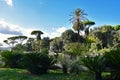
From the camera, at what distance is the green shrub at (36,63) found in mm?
15540

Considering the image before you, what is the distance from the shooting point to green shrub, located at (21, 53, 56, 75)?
612 inches

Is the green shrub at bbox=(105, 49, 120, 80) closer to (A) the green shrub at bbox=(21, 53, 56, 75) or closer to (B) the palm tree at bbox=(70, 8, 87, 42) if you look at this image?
(A) the green shrub at bbox=(21, 53, 56, 75)

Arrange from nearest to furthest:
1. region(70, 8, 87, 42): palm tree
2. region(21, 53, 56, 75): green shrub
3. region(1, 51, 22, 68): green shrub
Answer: region(21, 53, 56, 75): green shrub → region(1, 51, 22, 68): green shrub → region(70, 8, 87, 42): palm tree

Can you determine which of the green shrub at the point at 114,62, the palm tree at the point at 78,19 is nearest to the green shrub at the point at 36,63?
the green shrub at the point at 114,62

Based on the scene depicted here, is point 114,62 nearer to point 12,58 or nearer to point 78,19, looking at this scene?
point 12,58

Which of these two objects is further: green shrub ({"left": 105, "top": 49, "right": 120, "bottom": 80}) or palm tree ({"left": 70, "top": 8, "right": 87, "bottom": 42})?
palm tree ({"left": 70, "top": 8, "right": 87, "bottom": 42})

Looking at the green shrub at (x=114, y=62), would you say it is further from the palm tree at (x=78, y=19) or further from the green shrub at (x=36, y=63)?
the palm tree at (x=78, y=19)

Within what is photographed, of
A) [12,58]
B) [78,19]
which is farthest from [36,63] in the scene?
[78,19]

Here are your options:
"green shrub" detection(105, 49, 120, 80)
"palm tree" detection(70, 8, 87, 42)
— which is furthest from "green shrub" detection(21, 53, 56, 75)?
"palm tree" detection(70, 8, 87, 42)

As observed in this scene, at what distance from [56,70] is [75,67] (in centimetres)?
219

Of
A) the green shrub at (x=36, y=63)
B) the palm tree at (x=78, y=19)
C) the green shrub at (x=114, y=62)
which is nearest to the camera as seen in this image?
the green shrub at (x=114, y=62)

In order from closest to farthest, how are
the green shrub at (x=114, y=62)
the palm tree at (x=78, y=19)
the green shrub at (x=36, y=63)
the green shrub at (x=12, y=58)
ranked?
the green shrub at (x=114, y=62) → the green shrub at (x=36, y=63) → the green shrub at (x=12, y=58) → the palm tree at (x=78, y=19)

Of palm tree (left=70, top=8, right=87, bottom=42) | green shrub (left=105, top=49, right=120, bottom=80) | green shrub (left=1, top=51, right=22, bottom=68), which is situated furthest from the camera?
palm tree (left=70, top=8, right=87, bottom=42)

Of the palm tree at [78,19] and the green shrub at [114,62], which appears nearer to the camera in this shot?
the green shrub at [114,62]
